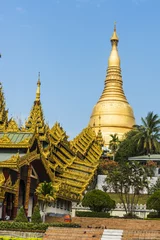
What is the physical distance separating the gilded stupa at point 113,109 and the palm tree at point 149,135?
14.8 m

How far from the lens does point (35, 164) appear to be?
123ft

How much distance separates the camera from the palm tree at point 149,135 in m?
65.2

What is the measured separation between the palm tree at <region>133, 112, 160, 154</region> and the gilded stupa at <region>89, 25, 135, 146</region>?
14.8 meters

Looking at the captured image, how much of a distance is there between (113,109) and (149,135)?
20399 mm

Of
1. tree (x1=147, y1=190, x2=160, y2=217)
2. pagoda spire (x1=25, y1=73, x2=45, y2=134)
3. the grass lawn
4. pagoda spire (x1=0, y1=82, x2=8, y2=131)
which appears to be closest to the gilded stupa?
the grass lawn

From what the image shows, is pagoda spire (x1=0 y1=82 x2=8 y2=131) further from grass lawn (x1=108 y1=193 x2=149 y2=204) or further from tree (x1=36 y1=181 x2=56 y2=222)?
grass lawn (x1=108 y1=193 x2=149 y2=204)

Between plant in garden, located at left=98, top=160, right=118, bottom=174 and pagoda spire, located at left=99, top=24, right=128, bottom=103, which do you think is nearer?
plant in garden, located at left=98, top=160, right=118, bottom=174

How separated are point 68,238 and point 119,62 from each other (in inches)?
2711

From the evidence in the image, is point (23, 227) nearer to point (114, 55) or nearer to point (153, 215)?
point (153, 215)

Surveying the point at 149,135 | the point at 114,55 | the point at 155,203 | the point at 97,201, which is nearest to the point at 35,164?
the point at 97,201

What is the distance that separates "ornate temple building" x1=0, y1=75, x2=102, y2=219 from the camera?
3308 cm

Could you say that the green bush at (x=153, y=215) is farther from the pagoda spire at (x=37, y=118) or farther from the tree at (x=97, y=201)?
the pagoda spire at (x=37, y=118)

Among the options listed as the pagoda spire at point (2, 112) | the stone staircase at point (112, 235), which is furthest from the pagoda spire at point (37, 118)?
the stone staircase at point (112, 235)

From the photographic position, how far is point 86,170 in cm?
4878
